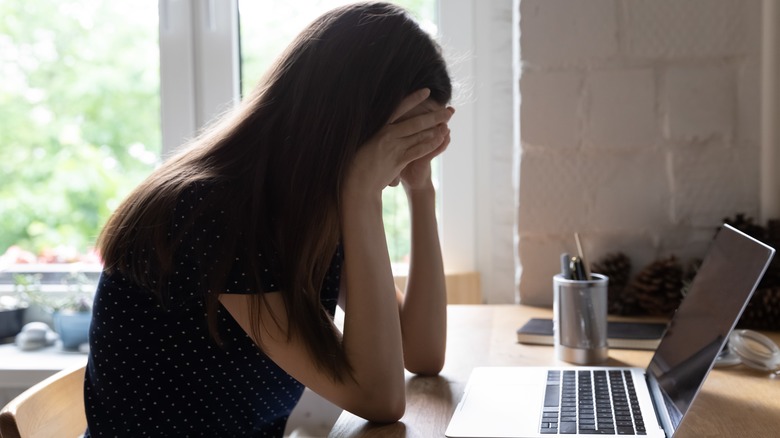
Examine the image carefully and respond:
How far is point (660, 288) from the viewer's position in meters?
1.45

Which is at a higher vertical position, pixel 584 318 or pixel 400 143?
pixel 400 143

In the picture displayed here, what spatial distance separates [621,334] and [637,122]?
0.44 metres

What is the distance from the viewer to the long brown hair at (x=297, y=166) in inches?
36.4

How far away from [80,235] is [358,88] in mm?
1314

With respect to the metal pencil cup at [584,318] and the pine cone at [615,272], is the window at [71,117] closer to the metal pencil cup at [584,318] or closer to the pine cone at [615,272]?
the pine cone at [615,272]

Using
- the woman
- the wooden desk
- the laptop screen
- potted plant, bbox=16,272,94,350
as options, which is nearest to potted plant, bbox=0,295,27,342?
potted plant, bbox=16,272,94,350

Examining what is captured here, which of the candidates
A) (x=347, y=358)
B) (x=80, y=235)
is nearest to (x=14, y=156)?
(x=80, y=235)

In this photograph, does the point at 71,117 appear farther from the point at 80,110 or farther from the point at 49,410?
the point at 49,410

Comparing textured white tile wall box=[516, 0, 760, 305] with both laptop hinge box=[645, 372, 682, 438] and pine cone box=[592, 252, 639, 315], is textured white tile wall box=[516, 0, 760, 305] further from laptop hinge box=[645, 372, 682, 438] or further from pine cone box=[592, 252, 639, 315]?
laptop hinge box=[645, 372, 682, 438]

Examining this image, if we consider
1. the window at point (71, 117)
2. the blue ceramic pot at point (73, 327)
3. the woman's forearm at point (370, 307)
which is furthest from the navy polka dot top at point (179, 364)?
the window at point (71, 117)

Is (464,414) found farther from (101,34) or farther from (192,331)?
(101,34)

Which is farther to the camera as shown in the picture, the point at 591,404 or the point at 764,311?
the point at 764,311

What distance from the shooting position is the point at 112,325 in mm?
1002

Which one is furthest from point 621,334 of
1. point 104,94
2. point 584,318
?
point 104,94
